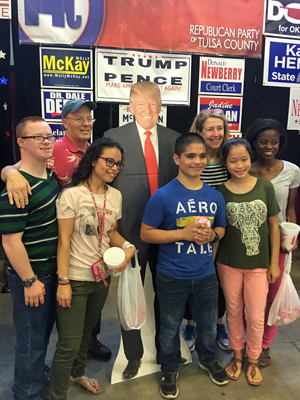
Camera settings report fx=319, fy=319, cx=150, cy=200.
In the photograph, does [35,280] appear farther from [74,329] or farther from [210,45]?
[210,45]

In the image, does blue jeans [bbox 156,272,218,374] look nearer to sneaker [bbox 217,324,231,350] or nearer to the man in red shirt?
sneaker [bbox 217,324,231,350]

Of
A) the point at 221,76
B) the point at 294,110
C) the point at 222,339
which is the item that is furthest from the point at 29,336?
the point at 294,110

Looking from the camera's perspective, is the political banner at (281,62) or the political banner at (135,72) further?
the political banner at (281,62)

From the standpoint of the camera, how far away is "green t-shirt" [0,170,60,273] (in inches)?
54.4

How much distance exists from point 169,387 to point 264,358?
28.1 inches

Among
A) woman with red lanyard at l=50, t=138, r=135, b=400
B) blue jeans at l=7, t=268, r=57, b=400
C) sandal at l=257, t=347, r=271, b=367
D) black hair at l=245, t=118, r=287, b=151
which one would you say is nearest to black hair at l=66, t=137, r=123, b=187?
woman with red lanyard at l=50, t=138, r=135, b=400

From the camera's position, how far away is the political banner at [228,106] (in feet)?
12.1

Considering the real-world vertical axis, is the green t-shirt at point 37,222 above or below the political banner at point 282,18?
below

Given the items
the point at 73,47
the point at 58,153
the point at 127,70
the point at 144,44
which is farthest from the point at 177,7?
the point at 58,153

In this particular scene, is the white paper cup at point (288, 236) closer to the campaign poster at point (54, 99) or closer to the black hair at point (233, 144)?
the black hair at point (233, 144)

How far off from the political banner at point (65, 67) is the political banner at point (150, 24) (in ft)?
0.33

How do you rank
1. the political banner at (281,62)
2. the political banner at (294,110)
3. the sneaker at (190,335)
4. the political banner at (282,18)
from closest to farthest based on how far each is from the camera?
the sneaker at (190,335), the political banner at (282,18), the political banner at (281,62), the political banner at (294,110)

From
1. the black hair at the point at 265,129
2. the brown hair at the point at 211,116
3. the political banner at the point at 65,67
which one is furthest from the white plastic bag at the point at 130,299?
the political banner at the point at 65,67

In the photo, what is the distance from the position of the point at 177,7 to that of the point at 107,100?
121 centimetres
